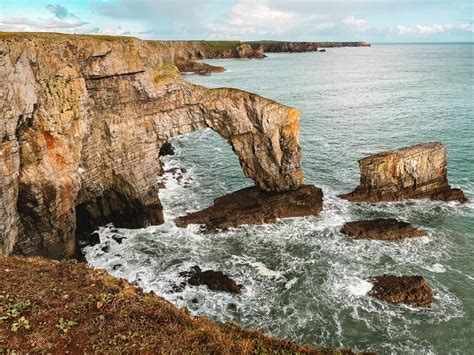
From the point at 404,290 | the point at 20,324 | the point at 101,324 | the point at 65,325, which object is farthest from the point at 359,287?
the point at 20,324

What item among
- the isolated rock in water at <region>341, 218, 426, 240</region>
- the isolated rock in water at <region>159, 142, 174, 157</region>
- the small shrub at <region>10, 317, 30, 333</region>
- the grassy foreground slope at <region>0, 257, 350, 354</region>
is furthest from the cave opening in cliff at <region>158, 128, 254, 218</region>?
the small shrub at <region>10, 317, 30, 333</region>

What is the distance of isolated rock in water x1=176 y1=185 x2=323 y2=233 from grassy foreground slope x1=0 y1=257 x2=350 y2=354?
16407 mm

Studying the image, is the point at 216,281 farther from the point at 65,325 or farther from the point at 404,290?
the point at 65,325

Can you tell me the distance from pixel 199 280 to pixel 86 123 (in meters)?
11.6

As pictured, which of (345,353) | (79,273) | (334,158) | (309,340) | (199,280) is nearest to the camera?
(345,353)

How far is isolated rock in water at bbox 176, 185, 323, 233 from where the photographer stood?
97.8 ft

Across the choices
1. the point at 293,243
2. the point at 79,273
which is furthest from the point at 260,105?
the point at 79,273

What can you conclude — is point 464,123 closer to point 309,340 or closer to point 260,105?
point 260,105

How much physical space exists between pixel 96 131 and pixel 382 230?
67.5 ft

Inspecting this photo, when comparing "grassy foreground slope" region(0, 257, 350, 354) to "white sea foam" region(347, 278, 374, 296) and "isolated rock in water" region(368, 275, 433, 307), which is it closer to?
"white sea foam" region(347, 278, 374, 296)

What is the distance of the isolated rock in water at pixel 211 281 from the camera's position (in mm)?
21984

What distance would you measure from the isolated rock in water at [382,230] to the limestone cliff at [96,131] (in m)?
6.36

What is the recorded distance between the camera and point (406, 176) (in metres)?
33.0

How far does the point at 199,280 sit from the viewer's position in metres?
22.6
